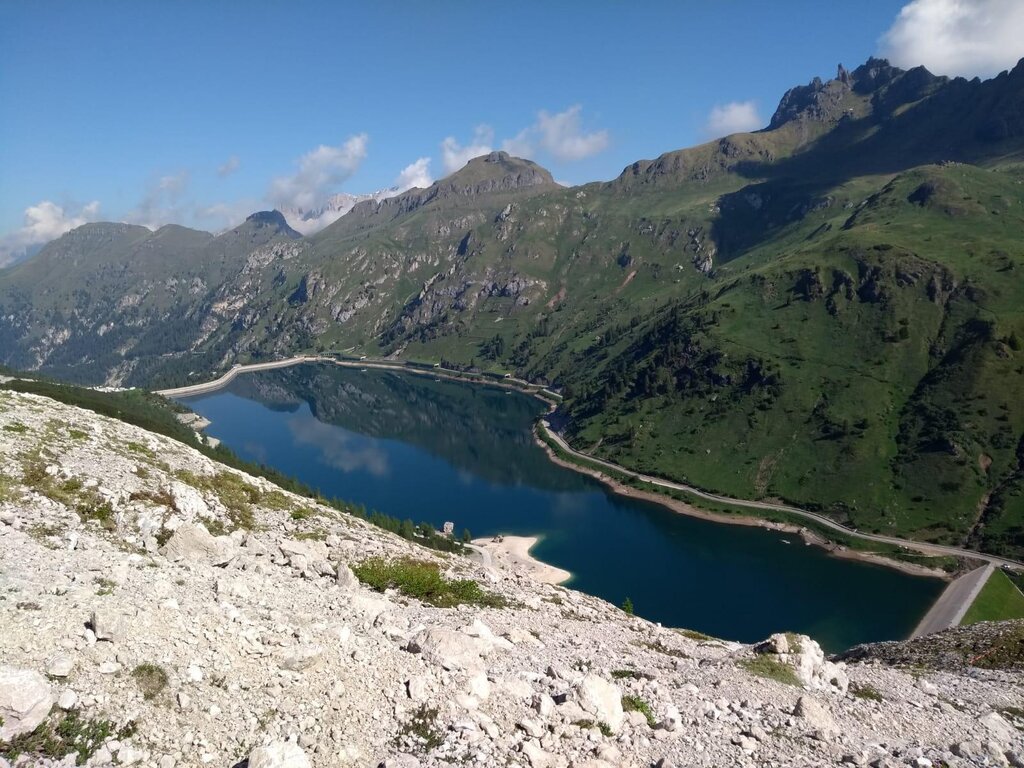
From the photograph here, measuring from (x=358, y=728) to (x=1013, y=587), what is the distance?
17947 cm

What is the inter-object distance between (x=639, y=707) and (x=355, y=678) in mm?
10359

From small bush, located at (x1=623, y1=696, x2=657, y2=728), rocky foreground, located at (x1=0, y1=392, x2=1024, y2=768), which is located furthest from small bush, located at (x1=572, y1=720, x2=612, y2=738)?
small bush, located at (x1=623, y1=696, x2=657, y2=728)

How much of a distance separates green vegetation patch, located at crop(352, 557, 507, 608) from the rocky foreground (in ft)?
0.76

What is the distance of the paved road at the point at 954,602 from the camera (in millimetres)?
124375

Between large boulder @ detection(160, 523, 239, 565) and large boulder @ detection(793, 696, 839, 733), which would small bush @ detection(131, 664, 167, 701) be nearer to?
large boulder @ detection(160, 523, 239, 565)

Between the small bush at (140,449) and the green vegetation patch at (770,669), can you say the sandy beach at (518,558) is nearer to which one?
the small bush at (140,449)

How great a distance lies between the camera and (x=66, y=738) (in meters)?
15.5

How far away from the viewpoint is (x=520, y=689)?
20.5 meters

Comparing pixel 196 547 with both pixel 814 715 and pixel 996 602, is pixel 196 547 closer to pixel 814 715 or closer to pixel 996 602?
pixel 814 715

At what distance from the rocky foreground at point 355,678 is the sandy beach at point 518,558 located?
108 metres

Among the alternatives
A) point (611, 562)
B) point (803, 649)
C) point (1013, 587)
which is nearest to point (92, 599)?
point (803, 649)

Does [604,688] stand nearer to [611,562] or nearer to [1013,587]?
[611,562]

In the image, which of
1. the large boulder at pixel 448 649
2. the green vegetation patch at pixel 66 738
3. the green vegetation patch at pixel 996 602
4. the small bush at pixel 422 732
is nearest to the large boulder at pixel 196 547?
the large boulder at pixel 448 649

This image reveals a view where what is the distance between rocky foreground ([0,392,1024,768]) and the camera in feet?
55.5
